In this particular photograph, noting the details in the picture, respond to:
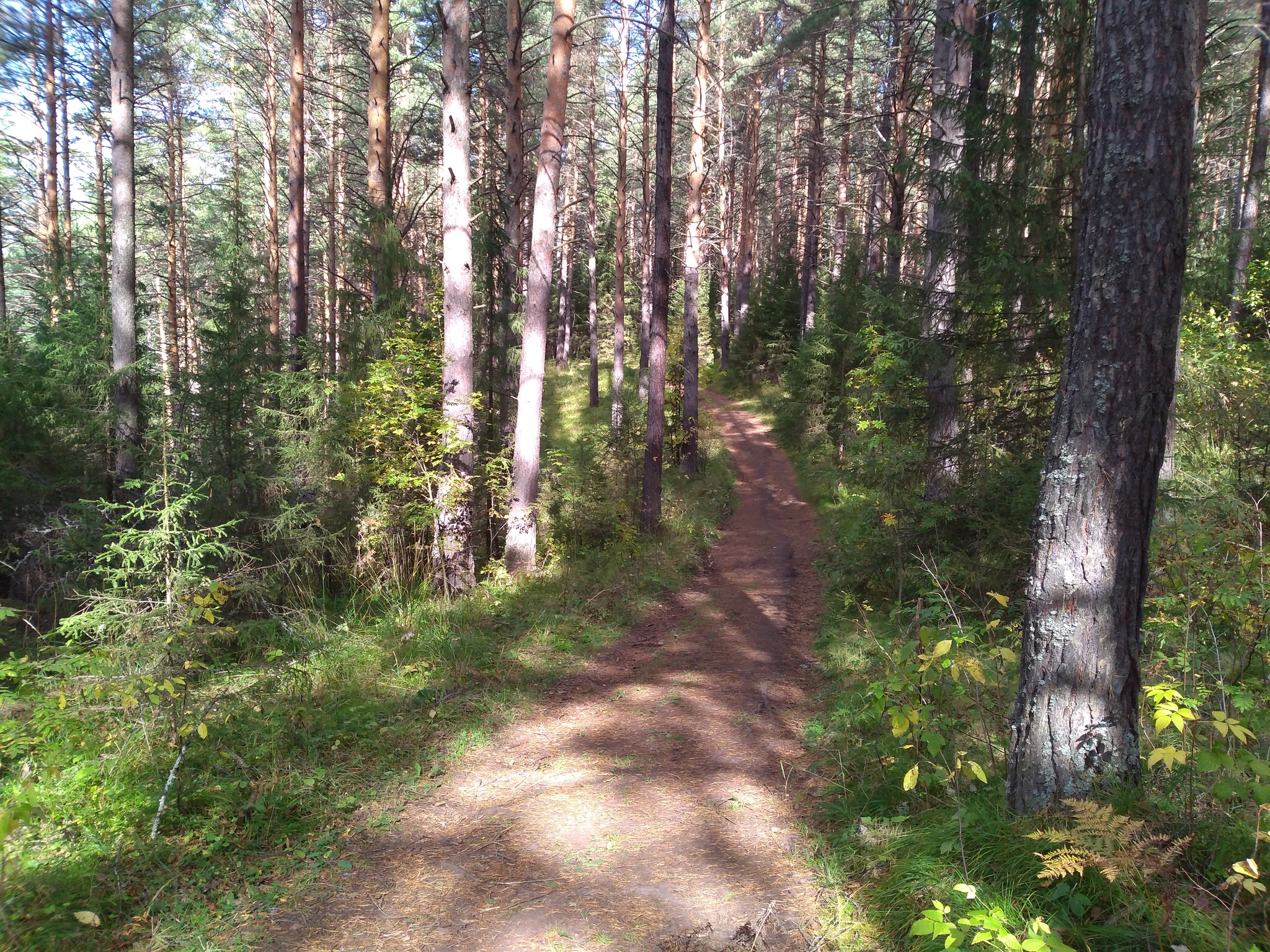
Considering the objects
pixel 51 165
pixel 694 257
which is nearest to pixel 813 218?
pixel 694 257

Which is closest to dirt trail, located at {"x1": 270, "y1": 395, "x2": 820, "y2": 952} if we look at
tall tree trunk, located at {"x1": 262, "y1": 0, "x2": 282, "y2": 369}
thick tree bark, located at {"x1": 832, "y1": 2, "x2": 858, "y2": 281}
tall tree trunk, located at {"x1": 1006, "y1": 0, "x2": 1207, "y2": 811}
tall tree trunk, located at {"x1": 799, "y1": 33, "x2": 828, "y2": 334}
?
tall tree trunk, located at {"x1": 1006, "y1": 0, "x2": 1207, "y2": 811}

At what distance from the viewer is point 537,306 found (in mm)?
9500

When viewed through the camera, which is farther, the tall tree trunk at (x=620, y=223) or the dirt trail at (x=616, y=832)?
the tall tree trunk at (x=620, y=223)

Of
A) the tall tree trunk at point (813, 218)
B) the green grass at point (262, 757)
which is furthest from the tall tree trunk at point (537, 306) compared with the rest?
the tall tree trunk at point (813, 218)

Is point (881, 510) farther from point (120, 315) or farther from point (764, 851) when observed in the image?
point (120, 315)

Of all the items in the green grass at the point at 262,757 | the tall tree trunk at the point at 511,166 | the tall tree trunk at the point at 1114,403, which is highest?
the tall tree trunk at the point at 511,166

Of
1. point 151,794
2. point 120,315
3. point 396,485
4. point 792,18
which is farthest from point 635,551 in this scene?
point 792,18

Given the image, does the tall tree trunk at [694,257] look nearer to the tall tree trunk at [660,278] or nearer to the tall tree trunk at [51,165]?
the tall tree trunk at [660,278]

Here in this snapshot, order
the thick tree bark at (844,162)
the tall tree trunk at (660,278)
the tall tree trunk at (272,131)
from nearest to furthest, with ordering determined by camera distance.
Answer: the tall tree trunk at (660,278) → the tall tree trunk at (272,131) → the thick tree bark at (844,162)

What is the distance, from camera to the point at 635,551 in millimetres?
11234

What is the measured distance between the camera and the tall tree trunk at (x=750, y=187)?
1011 inches

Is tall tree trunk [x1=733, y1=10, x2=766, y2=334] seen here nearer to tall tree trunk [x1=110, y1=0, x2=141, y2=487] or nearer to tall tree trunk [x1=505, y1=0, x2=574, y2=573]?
tall tree trunk [x1=505, y1=0, x2=574, y2=573]

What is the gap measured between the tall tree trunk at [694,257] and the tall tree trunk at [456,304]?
7881mm

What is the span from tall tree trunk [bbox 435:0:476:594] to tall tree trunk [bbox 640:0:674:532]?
3.73 m
